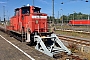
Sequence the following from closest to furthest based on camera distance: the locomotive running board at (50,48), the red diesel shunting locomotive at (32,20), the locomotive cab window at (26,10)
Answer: the locomotive running board at (50,48) → the red diesel shunting locomotive at (32,20) → the locomotive cab window at (26,10)

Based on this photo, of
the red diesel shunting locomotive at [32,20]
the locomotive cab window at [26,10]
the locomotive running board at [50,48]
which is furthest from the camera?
the locomotive cab window at [26,10]

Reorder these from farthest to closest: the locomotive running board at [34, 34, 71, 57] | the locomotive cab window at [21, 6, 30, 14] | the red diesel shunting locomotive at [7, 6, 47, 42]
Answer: the locomotive cab window at [21, 6, 30, 14] → the red diesel shunting locomotive at [7, 6, 47, 42] → the locomotive running board at [34, 34, 71, 57]

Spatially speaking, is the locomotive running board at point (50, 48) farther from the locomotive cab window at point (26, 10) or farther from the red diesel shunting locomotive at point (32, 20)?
the locomotive cab window at point (26, 10)

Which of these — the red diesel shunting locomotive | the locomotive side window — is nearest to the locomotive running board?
the red diesel shunting locomotive

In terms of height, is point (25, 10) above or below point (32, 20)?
above

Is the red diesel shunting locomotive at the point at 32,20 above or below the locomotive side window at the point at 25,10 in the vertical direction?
below

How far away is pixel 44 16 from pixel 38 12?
2.62 ft

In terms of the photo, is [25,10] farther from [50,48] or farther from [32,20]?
[50,48]

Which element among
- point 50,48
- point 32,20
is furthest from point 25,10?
point 50,48

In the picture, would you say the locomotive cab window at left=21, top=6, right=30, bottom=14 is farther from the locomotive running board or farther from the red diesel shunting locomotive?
the locomotive running board

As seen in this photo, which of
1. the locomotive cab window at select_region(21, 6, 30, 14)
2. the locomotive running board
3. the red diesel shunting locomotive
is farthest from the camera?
the locomotive cab window at select_region(21, 6, 30, 14)

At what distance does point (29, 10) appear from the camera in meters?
12.8

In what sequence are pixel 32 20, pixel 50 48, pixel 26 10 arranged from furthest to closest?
pixel 26 10 < pixel 32 20 < pixel 50 48

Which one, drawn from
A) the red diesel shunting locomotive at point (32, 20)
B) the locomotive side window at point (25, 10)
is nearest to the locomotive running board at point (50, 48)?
the red diesel shunting locomotive at point (32, 20)
